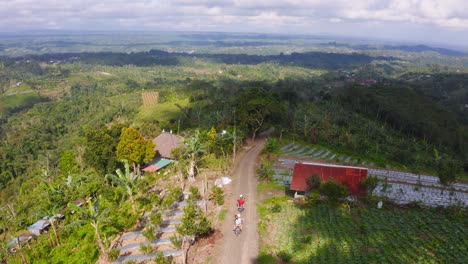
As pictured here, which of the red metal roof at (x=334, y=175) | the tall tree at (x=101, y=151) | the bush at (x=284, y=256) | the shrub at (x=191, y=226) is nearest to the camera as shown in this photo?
the bush at (x=284, y=256)

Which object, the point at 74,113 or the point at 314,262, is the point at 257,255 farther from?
the point at 74,113

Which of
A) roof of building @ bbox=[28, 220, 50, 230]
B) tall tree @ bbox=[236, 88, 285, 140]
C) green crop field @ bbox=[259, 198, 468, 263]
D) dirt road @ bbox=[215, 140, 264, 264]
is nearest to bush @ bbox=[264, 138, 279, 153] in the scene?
tall tree @ bbox=[236, 88, 285, 140]

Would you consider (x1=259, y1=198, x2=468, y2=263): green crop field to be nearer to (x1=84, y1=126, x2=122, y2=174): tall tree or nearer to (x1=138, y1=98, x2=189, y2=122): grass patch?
(x1=84, y1=126, x2=122, y2=174): tall tree

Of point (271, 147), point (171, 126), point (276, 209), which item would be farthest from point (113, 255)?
point (171, 126)

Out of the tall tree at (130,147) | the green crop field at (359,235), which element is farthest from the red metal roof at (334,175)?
the tall tree at (130,147)

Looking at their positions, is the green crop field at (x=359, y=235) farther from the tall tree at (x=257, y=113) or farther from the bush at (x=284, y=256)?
the tall tree at (x=257, y=113)

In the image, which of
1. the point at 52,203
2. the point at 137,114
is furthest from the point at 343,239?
the point at 137,114
